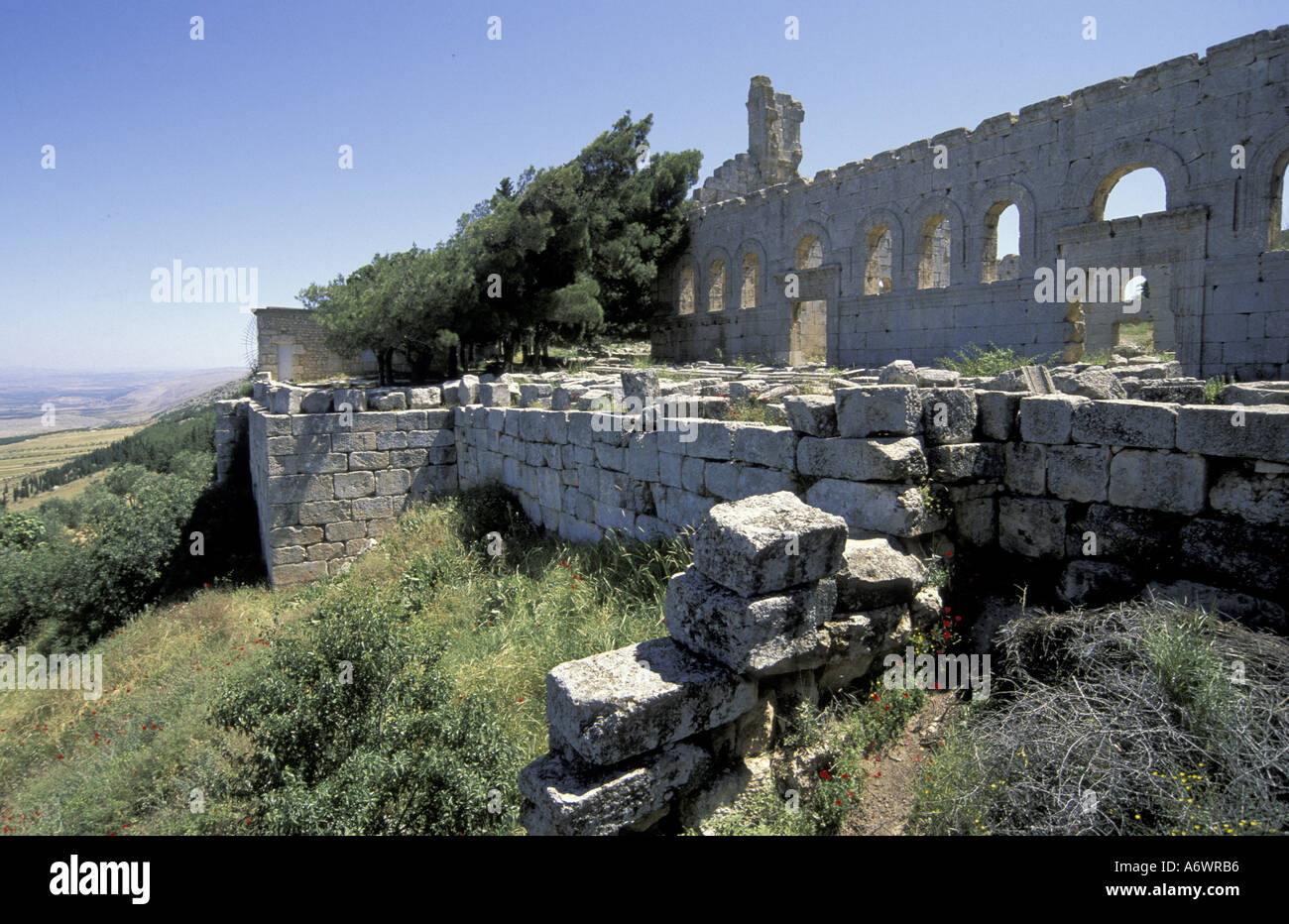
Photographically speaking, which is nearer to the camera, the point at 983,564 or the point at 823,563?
the point at 823,563

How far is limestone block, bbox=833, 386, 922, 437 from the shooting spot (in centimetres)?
461

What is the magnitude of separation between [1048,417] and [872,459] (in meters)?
1.11

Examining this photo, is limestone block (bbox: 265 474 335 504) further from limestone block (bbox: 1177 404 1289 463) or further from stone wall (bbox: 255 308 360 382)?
stone wall (bbox: 255 308 360 382)

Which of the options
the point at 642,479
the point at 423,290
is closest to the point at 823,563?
the point at 642,479

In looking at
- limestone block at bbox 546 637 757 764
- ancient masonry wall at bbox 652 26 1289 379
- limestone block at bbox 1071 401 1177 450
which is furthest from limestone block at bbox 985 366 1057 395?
ancient masonry wall at bbox 652 26 1289 379

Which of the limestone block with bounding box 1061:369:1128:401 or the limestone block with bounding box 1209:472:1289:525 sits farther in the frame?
the limestone block with bounding box 1061:369:1128:401

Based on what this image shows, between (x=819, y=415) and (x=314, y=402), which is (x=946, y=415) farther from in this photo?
(x=314, y=402)

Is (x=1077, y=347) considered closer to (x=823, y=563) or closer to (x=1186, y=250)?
(x=1186, y=250)

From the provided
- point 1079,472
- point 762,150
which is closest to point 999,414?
point 1079,472

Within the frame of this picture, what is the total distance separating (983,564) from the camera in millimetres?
4832

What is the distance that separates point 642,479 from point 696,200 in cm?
1850

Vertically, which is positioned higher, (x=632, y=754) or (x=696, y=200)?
(x=696, y=200)

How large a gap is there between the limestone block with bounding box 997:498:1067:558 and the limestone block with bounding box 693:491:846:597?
168cm

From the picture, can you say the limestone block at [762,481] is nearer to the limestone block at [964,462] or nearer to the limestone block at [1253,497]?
the limestone block at [964,462]
